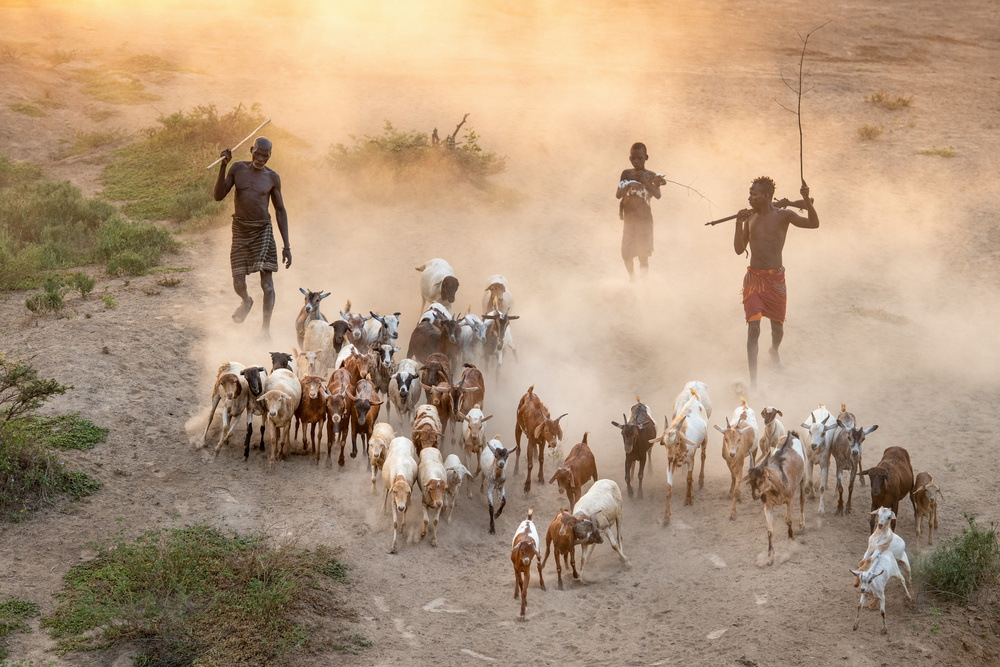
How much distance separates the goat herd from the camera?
913 centimetres

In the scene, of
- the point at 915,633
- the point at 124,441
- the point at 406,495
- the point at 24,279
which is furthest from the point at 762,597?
the point at 24,279

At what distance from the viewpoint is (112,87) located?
25312mm

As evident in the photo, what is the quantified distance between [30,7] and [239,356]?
80.9 ft

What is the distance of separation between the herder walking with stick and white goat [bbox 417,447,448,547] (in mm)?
4377

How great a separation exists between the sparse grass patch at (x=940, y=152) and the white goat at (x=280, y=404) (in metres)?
17.2

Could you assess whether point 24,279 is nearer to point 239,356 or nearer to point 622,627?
point 239,356

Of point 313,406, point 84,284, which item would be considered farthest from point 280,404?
point 84,284

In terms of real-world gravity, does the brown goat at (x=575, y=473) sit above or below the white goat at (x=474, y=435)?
below

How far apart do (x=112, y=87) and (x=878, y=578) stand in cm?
2369

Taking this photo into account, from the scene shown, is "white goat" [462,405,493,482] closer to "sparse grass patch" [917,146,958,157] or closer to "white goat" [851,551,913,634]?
"white goat" [851,551,913,634]

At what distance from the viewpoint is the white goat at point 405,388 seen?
11328 mm

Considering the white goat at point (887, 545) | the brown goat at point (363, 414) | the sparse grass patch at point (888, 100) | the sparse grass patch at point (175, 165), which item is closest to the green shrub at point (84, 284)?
the sparse grass patch at point (175, 165)

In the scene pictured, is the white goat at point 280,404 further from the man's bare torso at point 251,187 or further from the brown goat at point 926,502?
the brown goat at point 926,502

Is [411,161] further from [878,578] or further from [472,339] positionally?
[878,578]
